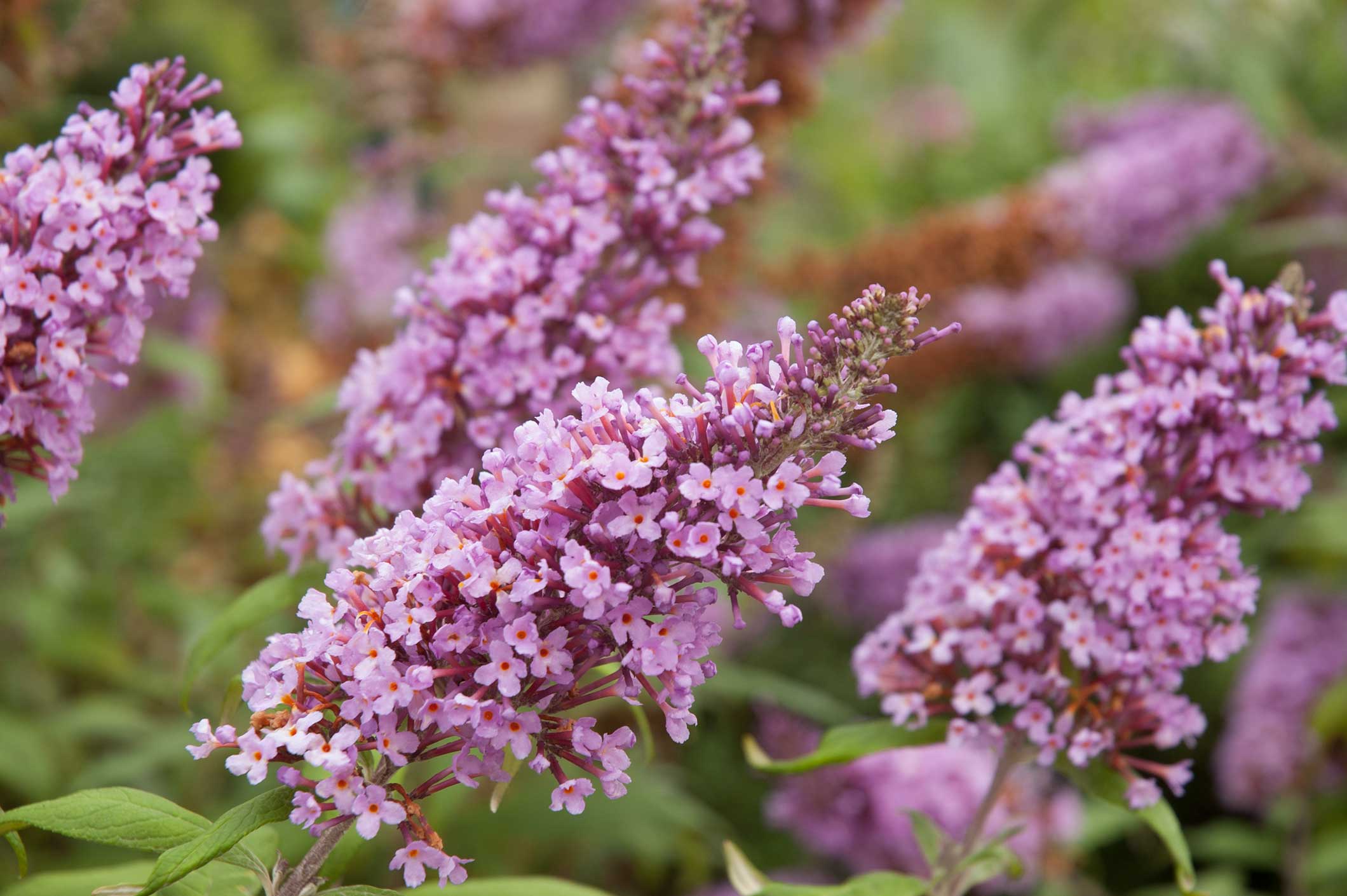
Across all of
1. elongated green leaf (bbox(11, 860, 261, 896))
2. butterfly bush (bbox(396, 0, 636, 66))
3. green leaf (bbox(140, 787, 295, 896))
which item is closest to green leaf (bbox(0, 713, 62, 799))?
elongated green leaf (bbox(11, 860, 261, 896))

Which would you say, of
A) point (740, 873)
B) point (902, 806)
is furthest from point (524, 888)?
point (902, 806)

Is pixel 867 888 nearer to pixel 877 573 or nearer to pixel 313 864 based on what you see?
pixel 313 864

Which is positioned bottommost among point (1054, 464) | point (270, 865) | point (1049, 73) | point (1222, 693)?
point (270, 865)

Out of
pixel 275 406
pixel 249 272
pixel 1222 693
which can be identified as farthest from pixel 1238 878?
pixel 249 272

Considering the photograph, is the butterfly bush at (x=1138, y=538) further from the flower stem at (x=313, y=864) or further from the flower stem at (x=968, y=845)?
the flower stem at (x=313, y=864)

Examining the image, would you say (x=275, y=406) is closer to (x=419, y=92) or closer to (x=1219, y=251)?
(x=419, y=92)

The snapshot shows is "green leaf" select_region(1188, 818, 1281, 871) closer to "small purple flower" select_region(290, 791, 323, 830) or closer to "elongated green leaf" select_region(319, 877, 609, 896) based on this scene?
"elongated green leaf" select_region(319, 877, 609, 896)

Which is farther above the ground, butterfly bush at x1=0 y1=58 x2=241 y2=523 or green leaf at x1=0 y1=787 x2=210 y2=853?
butterfly bush at x1=0 y1=58 x2=241 y2=523
